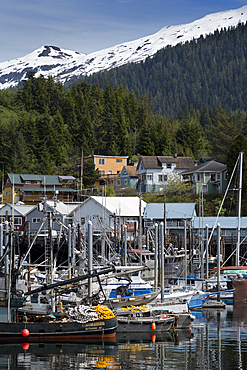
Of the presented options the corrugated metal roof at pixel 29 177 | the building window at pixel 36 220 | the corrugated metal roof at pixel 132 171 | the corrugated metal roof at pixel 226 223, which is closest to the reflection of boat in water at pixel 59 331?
the corrugated metal roof at pixel 226 223

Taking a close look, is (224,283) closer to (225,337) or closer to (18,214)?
(225,337)

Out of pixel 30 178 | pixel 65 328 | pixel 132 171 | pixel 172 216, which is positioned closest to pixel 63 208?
pixel 30 178

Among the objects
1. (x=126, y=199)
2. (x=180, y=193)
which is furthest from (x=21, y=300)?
(x=180, y=193)

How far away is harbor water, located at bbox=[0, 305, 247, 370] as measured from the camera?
1009 inches

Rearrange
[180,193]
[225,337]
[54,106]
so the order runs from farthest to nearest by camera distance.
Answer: [54,106] < [180,193] < [225,337]

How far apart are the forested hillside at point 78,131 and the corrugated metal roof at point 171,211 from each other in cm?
4263

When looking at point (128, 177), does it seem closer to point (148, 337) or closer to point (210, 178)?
point (210, 178)

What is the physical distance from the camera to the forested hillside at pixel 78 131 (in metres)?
118

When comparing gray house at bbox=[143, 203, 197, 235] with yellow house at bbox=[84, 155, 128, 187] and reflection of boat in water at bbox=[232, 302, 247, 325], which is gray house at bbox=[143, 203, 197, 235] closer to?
reflection of boat in water at bbox=[232, 302, 247, 325]

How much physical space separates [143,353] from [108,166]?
88956 millimetres

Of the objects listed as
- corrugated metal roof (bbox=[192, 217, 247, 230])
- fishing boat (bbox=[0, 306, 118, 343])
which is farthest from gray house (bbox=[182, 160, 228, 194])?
fishing boat (bbox=[0, 306, 118, 343])

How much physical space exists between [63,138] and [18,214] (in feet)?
161

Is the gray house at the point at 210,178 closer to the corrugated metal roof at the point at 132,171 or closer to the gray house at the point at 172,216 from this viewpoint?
the corrugated metal roof at the point at 132,171

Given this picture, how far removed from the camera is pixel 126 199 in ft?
264
